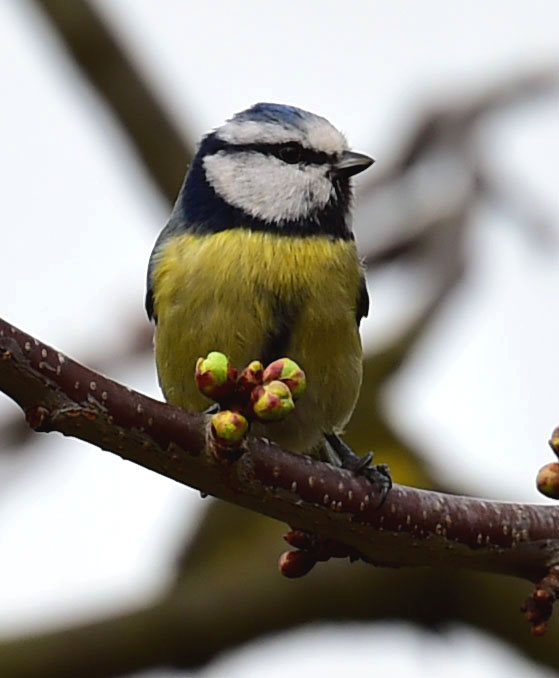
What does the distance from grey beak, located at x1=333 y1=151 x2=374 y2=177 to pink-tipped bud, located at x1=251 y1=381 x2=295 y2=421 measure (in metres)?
1.27

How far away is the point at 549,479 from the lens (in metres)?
1.73

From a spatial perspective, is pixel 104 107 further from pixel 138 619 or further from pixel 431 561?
pixel 431 561

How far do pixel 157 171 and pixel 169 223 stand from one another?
1.39 feet

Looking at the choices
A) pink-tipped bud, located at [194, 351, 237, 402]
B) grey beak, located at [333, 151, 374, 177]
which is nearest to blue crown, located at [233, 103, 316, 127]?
grey beak, located at [333, 151, 374, 177]

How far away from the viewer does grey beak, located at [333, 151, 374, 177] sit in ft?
9.22

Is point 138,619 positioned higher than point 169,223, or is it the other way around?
point 169,223

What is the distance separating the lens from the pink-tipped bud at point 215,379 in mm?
1613

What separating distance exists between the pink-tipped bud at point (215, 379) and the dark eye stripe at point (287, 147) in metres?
1.32

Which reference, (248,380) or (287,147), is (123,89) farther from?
(248,380)

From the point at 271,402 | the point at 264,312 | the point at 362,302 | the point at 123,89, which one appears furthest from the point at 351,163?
the point at 271,402

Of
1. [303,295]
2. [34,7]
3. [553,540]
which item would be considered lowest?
[553,540]

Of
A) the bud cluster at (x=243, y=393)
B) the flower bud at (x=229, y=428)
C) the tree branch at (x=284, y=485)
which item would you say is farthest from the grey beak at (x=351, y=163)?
the flower bud at (x=229, y=428)

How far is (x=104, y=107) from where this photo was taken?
3.24 metres

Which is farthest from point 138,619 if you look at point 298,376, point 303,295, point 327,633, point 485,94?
point 485,94
